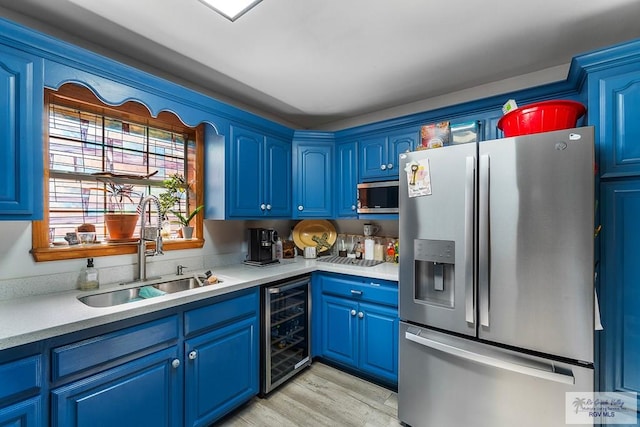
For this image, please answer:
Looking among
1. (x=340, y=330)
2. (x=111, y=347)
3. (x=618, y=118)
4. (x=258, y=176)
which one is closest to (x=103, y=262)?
(x=111, y=347)

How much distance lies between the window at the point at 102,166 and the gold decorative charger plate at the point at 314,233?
1.10 m

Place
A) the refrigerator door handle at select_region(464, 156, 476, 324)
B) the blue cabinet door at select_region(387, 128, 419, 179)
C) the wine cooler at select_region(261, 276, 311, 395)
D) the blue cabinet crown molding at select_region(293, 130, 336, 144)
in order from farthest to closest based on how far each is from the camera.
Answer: the blue cabinet crown molding at select_region(293, 130, 336, 144) < the blue cabinet door at select_region(387, 128, 419, 179) < the wine cooler at select_region(261, 276, 311, 395) < the refrigerator door handle at select_region(464, 156, 476, 324)

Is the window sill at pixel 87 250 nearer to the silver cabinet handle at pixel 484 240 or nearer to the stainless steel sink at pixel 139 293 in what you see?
the stainless steel sink at pixel 139 293

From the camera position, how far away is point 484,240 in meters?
1.48

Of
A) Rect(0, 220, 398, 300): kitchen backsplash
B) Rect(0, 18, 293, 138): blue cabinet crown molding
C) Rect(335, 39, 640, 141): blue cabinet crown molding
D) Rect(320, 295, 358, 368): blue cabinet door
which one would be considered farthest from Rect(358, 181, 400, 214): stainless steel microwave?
Rect(0, 18, 293, 138): blue cabinet crown molding

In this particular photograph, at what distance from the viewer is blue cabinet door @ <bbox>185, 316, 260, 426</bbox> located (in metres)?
1.62

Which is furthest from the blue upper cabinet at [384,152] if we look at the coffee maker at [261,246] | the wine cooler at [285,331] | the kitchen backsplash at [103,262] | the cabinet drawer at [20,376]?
the cabinet drawer at [20,376]

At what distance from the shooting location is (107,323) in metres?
1.27

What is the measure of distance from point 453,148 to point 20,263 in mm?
2443

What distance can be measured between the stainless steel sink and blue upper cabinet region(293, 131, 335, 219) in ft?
3.75

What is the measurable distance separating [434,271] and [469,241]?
30 cm

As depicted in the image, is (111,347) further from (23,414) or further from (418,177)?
(418,177)

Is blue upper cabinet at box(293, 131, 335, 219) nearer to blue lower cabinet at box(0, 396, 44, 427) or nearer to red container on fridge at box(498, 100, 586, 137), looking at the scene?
red container on fridge at box(498, 100, 586, 137)

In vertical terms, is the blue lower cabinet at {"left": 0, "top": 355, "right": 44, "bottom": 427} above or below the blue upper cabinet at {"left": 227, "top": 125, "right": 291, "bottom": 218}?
below
